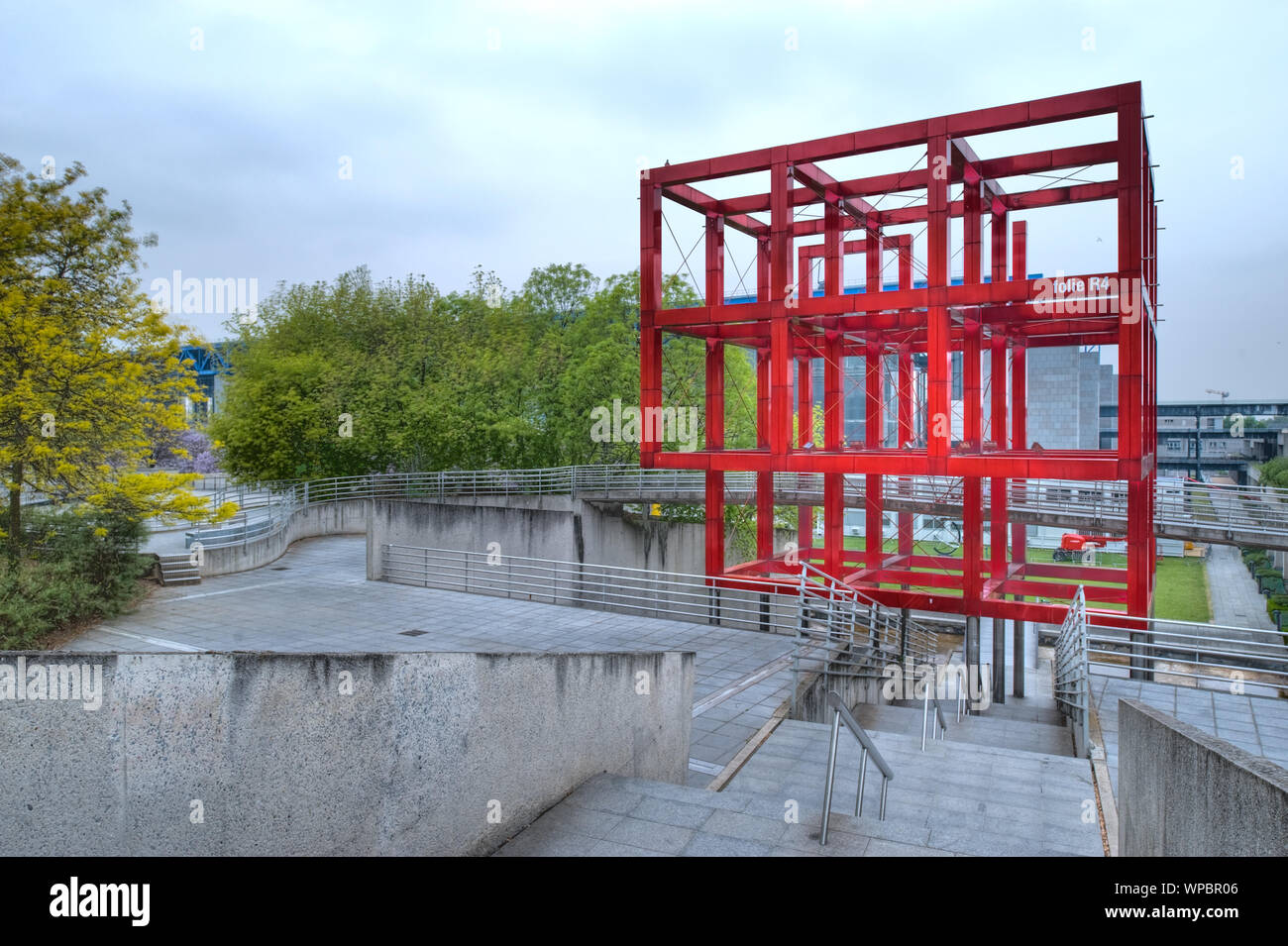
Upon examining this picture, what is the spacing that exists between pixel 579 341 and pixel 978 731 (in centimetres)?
2607

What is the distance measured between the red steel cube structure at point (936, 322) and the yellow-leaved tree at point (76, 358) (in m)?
10.3

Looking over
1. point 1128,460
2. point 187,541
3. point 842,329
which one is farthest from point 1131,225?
point 187,541

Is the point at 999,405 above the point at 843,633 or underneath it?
above

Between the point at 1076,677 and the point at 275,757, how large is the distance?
1040 cm

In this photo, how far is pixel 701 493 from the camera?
→ 104ft

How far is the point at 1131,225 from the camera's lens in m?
16.1

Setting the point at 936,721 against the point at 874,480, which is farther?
the point at 874,480

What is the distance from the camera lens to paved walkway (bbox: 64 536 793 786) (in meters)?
11.4

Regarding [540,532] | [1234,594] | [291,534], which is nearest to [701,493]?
[540,532]

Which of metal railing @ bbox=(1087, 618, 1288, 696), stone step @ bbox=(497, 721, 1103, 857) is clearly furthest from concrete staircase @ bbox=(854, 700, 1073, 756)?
stone step @ bbox=(497, 721, 1103, 857)

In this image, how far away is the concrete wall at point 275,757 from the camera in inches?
147

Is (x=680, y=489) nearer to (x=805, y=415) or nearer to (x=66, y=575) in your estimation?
(x=805, y=415)
